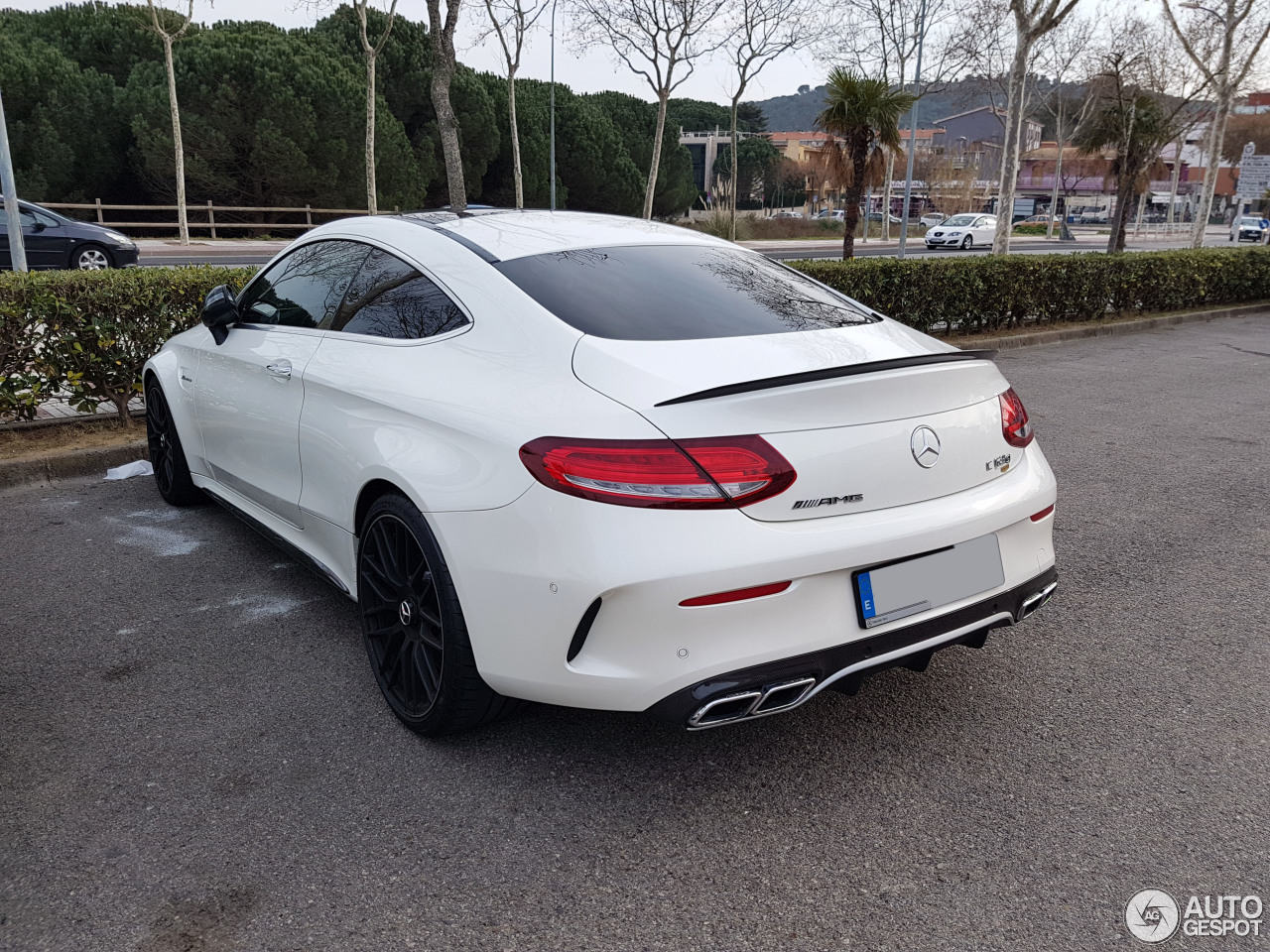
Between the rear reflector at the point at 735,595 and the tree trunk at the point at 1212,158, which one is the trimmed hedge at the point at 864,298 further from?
the rear reflector at the point at 735,595

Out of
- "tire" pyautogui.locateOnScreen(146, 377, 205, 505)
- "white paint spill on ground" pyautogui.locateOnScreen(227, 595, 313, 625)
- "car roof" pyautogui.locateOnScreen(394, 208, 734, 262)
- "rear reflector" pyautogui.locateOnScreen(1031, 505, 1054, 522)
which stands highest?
"car roof" pyautogui.locateOnScreen(394, 208, 734, 262)

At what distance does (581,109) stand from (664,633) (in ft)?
147

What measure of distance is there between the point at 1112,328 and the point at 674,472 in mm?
12570

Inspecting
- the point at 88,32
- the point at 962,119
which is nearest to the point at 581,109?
the point at 88,32

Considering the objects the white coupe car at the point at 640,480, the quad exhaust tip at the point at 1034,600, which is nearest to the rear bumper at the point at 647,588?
the white coupe car at the point at 640,480

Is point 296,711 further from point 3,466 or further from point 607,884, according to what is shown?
point 3,466

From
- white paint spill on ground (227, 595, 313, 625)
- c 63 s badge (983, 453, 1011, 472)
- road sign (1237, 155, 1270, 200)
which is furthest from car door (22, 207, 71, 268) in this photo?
road sign (1237, 155, 1270, 200)

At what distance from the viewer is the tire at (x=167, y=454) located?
5.02 meters

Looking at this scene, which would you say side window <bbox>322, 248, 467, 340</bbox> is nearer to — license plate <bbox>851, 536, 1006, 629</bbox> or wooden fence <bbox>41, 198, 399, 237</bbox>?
license plate <bbox>851, 536, 1006, 629</bbox>

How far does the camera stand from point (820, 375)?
8.25 feet

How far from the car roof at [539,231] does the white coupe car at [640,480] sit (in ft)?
0.06

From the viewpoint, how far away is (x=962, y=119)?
4031 inches
